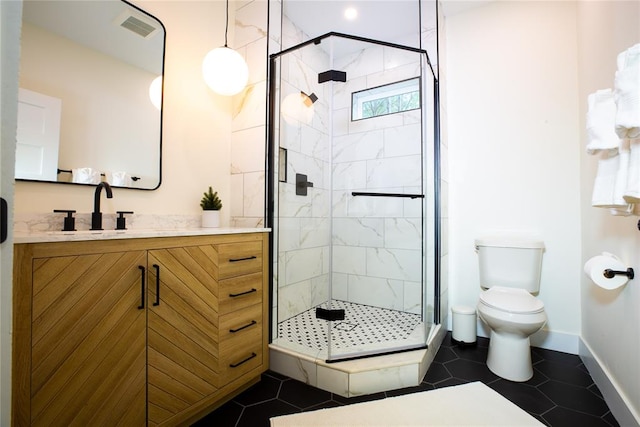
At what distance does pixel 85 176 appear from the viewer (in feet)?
4.57

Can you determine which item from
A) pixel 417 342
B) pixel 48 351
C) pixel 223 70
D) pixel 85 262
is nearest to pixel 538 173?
pixel 417 342

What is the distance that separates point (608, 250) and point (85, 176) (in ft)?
9.09

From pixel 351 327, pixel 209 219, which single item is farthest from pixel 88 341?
pixel 351 327

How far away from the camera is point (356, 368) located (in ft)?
5.13

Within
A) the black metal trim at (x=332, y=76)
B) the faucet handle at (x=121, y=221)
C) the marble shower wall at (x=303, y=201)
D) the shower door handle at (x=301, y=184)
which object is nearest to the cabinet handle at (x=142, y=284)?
the faucet handle at (x=121, y=221)

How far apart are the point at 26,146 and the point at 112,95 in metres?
0.48

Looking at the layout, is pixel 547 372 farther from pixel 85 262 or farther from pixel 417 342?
pixel 85 262

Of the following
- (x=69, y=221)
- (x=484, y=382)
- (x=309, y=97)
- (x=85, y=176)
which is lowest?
(x=484, y=382)

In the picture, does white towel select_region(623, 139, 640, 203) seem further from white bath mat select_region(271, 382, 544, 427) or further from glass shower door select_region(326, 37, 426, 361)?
glass shower door select_region(326, 37, 426, 361)

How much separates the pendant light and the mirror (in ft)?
0.89

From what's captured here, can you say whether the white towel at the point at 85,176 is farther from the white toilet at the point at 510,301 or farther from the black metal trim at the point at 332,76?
the white toilet at the point at 510,301

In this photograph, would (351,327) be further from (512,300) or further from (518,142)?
(518,142)

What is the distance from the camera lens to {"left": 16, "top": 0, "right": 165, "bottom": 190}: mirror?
48.7 inches

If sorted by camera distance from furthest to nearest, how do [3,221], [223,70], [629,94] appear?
[223,70] → [629,94] → [3,221]
